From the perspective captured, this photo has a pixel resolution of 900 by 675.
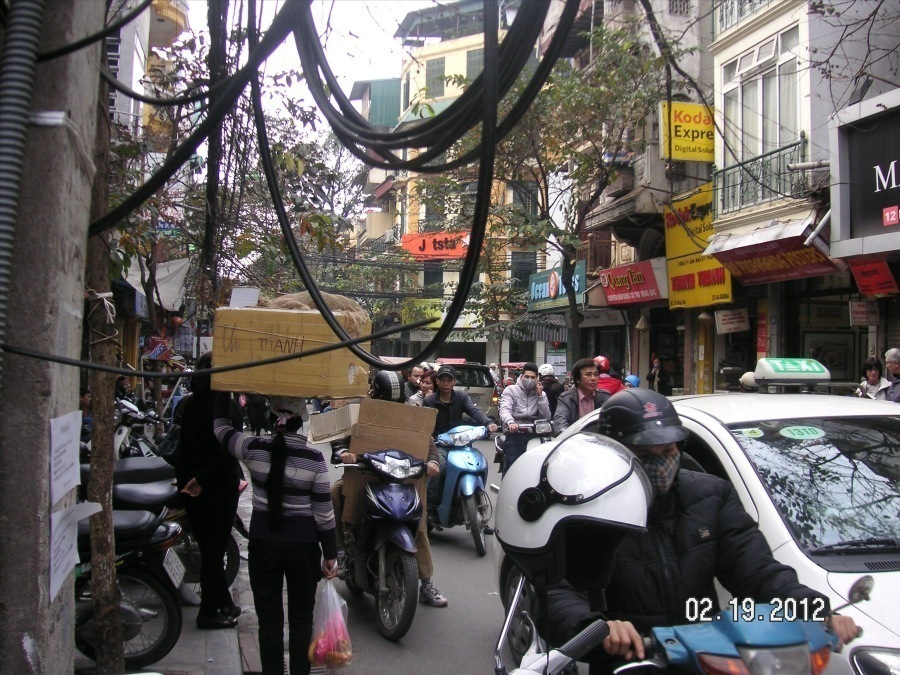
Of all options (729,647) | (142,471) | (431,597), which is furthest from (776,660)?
(142,471)

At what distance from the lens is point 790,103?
14078 millimetres

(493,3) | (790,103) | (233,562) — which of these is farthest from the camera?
(790,103)

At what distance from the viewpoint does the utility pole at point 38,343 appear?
2182 mm

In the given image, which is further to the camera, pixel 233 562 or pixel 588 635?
pixel 233 562

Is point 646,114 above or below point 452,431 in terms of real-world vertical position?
above

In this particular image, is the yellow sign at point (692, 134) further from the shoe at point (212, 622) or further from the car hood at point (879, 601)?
the car hood at point (879, 601)

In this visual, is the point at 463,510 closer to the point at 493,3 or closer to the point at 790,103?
the point at 493,3

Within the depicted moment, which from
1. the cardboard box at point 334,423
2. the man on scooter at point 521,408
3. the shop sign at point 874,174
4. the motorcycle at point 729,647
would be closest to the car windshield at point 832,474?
the motorcycle at point 729,647

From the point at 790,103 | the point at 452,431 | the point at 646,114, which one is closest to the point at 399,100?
the point at 646,114

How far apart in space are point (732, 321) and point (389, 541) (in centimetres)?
1289

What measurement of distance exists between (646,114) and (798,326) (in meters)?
5.56

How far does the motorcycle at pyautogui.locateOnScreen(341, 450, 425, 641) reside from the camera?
5.23 meters

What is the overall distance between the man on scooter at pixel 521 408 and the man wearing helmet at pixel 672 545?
6.18 m

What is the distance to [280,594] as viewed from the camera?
413 cm
